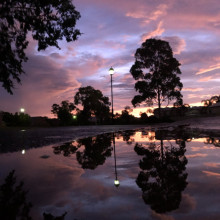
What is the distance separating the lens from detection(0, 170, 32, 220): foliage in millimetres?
1832

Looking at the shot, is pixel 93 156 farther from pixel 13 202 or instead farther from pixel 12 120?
pixel 12 120

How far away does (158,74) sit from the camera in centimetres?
3538

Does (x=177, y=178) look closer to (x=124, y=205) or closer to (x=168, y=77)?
(x=124, y=205)

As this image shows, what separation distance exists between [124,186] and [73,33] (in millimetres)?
9985

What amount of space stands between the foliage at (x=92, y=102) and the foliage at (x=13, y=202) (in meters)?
51.7

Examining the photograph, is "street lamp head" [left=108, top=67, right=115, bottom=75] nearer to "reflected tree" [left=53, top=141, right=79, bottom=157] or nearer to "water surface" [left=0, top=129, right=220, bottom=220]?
→ "reflected tree" [left=53, top=141, right=79, bottom=157]

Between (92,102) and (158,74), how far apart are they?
23.2 m

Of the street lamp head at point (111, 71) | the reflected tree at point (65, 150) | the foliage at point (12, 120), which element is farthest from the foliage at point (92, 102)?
the reflected tree at point (65, 150)

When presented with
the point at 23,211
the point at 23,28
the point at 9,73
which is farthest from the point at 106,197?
the point at 23,28

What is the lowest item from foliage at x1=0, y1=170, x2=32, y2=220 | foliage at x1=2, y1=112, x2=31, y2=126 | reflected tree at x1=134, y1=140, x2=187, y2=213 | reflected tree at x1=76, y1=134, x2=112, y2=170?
foliage at x1=0, y1=170, x2=32, y2=220

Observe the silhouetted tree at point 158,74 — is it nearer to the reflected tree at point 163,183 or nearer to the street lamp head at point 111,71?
the street lamp head at point 111,71

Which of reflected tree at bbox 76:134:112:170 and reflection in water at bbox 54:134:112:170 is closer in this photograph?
reflected tree at bbox 76:134:112:170

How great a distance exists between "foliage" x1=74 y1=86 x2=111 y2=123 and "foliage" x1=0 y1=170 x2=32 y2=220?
170ft

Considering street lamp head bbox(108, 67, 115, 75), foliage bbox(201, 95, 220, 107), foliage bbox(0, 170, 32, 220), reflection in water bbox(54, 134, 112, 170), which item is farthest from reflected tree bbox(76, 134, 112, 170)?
foliage bbox(201, 95, 220, 107)
